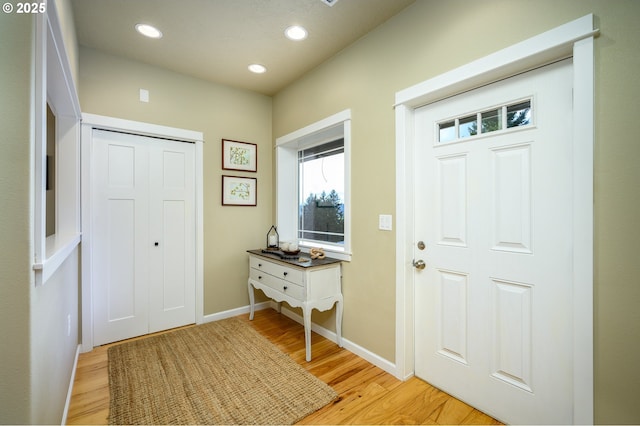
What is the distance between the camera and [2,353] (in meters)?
0.89

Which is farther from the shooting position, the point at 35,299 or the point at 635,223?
the point at 635,223

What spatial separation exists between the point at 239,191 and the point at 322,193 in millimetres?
1002

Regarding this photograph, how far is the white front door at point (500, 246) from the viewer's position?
4.82 ft

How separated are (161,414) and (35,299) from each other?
1.16 metres

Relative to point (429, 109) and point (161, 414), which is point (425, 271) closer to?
point (429, 109)

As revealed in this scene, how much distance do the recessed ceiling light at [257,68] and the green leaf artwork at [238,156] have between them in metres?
0.86

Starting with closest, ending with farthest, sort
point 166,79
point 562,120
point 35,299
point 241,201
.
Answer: point 35,299 < point 562,120 < point 166,79 < point 241,201

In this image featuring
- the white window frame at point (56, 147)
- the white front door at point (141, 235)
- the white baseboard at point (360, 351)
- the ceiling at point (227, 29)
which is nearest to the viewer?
the white window frame at point (56, 147)

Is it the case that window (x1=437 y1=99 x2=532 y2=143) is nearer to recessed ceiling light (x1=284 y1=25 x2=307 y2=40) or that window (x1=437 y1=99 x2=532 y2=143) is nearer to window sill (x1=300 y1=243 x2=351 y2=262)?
window sill (x1=300 y1=243 x2=351 y2=262)

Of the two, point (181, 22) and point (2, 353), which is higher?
point (181, 22)

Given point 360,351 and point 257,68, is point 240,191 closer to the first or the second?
point 257,68

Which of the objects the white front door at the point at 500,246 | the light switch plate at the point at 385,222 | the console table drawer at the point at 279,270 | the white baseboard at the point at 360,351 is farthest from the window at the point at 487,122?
the white baseboard at the point at 360,351

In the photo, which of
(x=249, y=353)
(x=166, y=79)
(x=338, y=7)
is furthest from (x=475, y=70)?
(x=166, y=79)

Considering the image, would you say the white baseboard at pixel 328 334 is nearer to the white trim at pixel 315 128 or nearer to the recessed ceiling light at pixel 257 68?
the white trim at pixel 315 128
